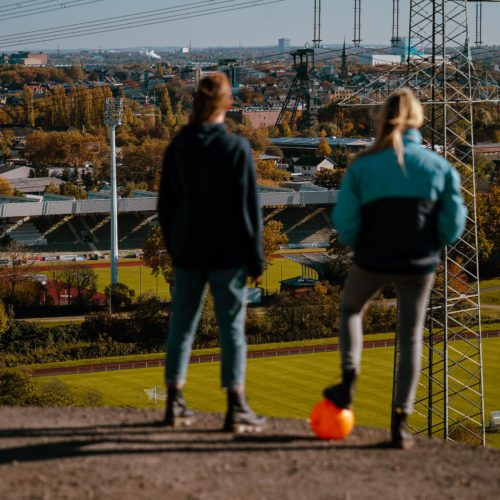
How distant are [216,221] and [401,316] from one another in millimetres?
631

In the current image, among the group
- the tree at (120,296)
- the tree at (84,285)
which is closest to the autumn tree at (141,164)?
the tree at (84,285)

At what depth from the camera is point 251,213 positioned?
3277mm

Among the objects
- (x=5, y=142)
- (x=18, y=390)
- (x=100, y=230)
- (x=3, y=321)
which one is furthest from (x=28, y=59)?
(x=18, y=390)

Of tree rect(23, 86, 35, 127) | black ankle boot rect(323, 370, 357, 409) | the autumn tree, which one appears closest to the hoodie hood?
black ankle boot rect(323, 370, 357, 409)

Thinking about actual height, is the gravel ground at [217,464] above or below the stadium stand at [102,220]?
above

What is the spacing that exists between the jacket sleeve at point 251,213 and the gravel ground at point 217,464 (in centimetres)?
54

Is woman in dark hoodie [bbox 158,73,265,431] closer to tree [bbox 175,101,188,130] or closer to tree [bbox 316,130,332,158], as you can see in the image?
tree [bbox 316,130,332,158]

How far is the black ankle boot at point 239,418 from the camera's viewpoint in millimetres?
3344

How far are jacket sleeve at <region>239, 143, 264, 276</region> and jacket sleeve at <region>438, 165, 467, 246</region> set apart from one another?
0.55m

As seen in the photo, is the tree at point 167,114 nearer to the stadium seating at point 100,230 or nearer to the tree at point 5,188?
the tree at point 5,188

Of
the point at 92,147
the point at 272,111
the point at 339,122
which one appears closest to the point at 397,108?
the point at 92,147

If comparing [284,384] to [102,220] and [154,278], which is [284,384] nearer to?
[154,278]

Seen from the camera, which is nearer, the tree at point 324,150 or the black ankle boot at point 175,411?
the black ankle boot at point 175,411

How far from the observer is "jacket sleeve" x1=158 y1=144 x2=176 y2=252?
10.9ft
